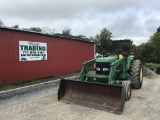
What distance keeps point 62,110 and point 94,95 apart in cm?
119

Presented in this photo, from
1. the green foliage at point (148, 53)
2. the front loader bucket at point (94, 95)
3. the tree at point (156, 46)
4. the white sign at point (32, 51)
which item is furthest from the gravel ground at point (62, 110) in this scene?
the tree at point (156, 46)

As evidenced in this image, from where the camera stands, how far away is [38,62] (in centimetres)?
1123

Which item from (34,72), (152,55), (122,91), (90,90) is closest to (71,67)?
(34,72)

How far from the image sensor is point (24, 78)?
10.3 m

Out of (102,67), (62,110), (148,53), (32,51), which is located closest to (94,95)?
(62,110)

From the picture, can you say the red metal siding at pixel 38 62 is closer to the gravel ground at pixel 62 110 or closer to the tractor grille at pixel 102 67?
the gravel ground at pixel 62 110

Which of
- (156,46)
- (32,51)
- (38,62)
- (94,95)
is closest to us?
(94,95)

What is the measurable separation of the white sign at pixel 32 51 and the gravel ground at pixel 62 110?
311 cm

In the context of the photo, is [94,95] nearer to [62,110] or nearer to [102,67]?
[62,110]

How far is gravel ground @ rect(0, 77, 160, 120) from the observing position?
5332 mm

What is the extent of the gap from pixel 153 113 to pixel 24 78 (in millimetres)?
6772

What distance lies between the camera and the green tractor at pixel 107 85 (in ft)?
20.0

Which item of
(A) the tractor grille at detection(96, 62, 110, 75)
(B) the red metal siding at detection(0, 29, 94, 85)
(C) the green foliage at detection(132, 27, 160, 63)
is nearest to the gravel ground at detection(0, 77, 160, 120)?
(A) the tractor grille at detection(96, 62, 110, 75)

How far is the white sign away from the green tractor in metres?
3.81
